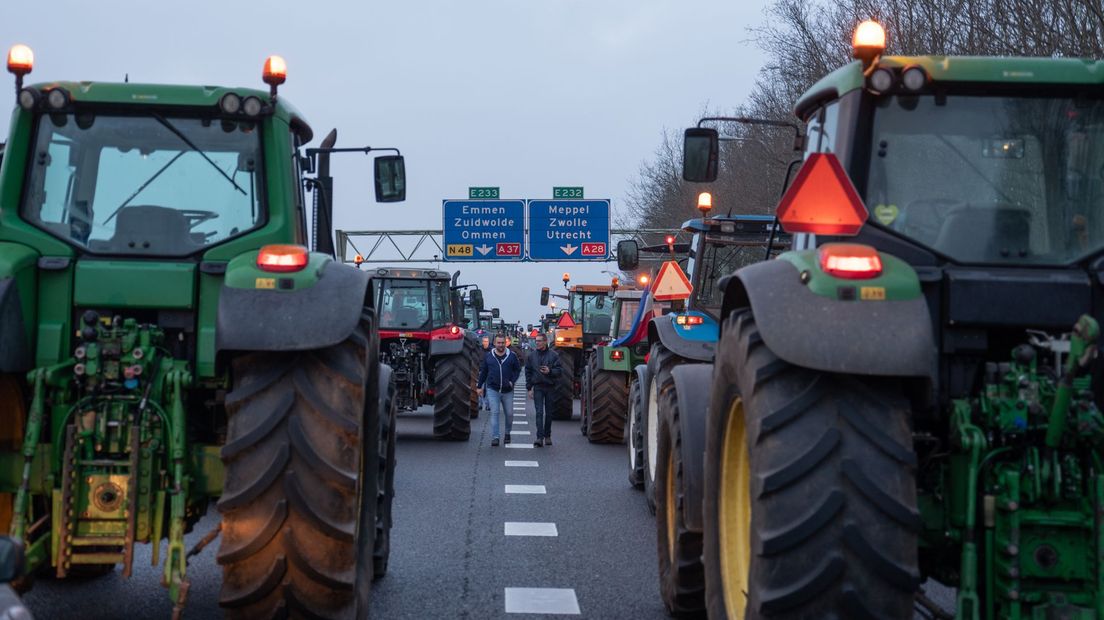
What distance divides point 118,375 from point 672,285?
901cm

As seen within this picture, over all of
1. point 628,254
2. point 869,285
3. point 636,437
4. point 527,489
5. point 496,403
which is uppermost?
point 628,254

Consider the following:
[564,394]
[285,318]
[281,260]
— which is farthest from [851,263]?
[564,394]

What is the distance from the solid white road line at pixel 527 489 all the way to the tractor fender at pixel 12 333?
8.08 m

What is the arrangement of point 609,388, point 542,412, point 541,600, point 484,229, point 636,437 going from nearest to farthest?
point 541,600
point 636,437
point 609,388
point 542,412
point 484,229

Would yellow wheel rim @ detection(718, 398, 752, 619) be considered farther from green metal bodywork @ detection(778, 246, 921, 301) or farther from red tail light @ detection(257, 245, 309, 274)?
red tail light @ detection(257, 245, 309, 274)

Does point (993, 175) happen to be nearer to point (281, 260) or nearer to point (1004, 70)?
point (1004, 70)

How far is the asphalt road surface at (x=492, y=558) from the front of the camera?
8078mm

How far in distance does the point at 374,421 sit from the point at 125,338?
1306 mm

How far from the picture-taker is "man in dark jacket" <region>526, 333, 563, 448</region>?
20391mm

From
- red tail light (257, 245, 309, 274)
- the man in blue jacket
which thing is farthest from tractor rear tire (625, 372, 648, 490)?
red tail light (257, 245, 309, 274)

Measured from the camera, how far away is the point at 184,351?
6797mm

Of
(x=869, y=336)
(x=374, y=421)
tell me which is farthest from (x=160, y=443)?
(x=869, y=336)

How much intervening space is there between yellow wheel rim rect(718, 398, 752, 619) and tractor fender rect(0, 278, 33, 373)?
309 cm

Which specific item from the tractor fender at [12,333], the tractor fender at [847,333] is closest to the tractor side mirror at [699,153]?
the tractor fender at [847,333]
